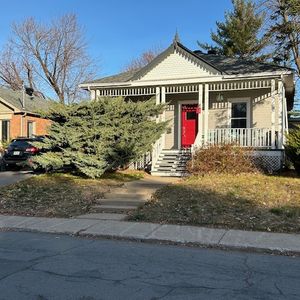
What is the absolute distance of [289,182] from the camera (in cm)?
1327

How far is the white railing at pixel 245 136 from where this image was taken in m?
17.3

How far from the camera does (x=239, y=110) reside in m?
19.7

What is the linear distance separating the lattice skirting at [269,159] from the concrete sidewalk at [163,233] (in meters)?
8.45

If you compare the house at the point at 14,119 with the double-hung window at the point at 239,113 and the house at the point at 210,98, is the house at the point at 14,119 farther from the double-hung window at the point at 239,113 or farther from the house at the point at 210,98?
the double-hung window at the point at 239,113

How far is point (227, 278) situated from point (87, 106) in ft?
36.5

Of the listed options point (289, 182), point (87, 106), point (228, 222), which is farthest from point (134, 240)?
point (87, 106)

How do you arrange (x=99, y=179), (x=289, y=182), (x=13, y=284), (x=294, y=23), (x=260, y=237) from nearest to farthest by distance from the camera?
(x=13, y=284) < (x=260, y=237) < (x=289, y=182) < (x=99, y=179) < (x=294, y=23)

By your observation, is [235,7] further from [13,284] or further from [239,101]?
[13,284]

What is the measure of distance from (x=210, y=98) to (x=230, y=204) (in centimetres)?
1040

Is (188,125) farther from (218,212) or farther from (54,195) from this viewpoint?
(218,212)

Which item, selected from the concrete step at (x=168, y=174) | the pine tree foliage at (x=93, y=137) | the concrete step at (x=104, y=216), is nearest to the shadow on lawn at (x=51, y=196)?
the concrete step at (x=104, y=216)

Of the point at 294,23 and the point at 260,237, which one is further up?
the point at 294,23

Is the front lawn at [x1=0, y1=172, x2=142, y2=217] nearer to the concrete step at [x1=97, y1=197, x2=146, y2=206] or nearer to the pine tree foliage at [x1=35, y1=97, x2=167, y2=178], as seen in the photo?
the concrete step at [x1=97, y1=197, x2=146, y2=206]

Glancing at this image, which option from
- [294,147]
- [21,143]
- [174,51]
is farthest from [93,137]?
[21,143]
